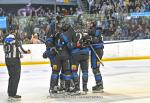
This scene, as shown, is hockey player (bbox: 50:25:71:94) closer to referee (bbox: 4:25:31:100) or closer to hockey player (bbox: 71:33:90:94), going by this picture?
hockey player (bbox: 71:33:90:94)

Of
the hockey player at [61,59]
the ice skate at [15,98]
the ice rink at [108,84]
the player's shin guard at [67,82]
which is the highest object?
the hockey player at [61,59]

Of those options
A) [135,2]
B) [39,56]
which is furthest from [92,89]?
[135,2]

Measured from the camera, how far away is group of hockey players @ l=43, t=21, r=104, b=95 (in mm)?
10705

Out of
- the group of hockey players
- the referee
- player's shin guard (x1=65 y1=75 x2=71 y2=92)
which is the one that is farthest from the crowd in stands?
the referee

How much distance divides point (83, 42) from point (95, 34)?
0.50m

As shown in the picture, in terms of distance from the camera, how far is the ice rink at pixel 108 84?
1058 cm

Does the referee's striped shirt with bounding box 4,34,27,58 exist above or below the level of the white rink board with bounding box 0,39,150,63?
above

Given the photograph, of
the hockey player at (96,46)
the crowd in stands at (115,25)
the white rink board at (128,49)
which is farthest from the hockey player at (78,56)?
the white rink board at (128,49)

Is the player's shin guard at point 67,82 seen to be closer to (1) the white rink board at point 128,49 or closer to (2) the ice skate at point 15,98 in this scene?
(2) the ice skate at point 15,98

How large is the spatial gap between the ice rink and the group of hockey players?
33 cm

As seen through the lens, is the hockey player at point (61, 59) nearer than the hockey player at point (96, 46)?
Yes

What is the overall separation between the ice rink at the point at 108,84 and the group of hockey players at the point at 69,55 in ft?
1.07

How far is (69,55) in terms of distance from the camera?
10.9 meters

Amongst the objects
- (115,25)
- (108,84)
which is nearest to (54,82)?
(108,84)
